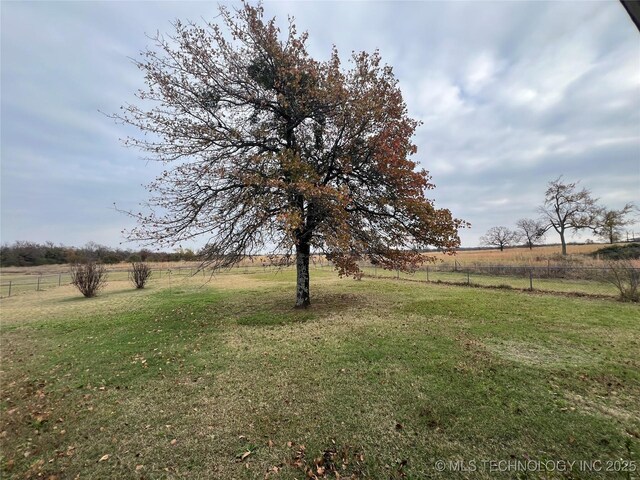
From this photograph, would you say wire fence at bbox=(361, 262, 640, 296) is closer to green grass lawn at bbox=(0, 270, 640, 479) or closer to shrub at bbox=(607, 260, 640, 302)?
shrub at bbox=(607, 260, 640, 302)

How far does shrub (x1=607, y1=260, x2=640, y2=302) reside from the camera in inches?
456

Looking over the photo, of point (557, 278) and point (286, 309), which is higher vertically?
point (557, 278)

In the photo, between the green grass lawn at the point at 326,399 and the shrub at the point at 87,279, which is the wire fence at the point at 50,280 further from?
the green grass lawn at the point at 326,399

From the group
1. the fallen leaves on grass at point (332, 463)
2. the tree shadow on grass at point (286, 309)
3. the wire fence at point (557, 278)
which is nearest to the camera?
the fallen leaves on grass at point (332, 463)

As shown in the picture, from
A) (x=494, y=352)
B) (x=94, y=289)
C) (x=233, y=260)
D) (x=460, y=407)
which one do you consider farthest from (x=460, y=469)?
(x=94, y=289)

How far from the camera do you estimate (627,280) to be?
11.9 m

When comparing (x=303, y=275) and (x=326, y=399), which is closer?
(x=326, y=399)

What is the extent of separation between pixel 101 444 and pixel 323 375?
3259 mm

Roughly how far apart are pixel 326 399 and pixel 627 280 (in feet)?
47.0

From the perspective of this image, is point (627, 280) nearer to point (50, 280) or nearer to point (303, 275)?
point (303, 275)

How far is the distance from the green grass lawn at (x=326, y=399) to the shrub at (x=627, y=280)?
389cm

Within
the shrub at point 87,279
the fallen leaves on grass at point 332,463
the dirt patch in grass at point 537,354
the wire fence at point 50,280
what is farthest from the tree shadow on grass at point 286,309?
the shrub at point 87,279

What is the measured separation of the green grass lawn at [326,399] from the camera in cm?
334

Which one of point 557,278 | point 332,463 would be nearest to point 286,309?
point 332,463
